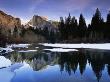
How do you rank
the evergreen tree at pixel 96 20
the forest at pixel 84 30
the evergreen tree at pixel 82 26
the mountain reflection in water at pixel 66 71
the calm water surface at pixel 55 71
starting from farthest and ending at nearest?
the evergreen tree at pixel 82 26 < the evergreen tree at pixel 96 20 < the forest at pixel 84 30 < the mountain reflection in water at pixel 66 71 < the calm water surface at pixel 55 71

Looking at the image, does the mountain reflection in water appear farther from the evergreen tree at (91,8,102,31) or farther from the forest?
the evergreen tree at (91,8,102,31)

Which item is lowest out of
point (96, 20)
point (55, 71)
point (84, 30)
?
point (55, 71)

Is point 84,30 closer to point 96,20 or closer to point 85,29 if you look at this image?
point 85,29

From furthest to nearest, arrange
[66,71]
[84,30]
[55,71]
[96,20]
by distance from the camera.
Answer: [84,30] < [96,20] < [55,71] < [66,71]

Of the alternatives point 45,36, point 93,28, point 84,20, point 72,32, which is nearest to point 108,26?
point 93,28

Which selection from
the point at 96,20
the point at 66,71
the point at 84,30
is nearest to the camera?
the point at 66,71

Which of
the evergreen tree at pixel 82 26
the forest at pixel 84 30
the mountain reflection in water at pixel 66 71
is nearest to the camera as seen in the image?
the mountain reflection in water at pixel 66 71

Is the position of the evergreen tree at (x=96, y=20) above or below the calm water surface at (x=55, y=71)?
above

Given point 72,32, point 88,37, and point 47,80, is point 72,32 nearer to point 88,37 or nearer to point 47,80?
point 88,37

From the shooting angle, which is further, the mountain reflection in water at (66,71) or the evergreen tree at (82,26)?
the evergreen tree at (82,26)

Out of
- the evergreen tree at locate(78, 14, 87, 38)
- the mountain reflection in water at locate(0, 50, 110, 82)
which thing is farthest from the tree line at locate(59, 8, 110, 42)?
the mountain reflection in water at locate(0, 50, 110, 82)

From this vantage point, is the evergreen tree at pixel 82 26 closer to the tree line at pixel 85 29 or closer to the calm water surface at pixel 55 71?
the tree line at pixel 85 29

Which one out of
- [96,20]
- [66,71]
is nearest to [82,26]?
[96,20]

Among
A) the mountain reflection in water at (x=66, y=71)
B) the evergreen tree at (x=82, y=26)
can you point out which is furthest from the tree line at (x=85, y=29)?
the mountain reflection in water at (x=66, y=71)
